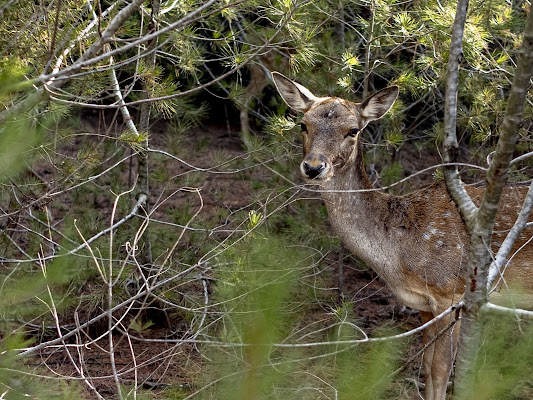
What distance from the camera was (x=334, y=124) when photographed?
5422 millimetres

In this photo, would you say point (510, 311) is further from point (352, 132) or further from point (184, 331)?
point (184, 331)

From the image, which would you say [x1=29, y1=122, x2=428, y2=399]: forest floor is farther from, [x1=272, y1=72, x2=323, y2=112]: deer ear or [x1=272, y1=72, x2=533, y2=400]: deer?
[x1=272, y1=72, x2=323, y2=112]: deer ear

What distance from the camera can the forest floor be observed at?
5461 millimetres

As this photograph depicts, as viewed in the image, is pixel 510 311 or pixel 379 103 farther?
pixel 379 103

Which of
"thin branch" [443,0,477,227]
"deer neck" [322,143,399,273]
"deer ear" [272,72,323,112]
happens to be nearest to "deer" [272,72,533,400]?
"deer neck" [322,143,399,273]

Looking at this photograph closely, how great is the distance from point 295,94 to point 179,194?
8.21 feet

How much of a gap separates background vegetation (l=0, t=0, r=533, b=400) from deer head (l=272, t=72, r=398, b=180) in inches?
9.0

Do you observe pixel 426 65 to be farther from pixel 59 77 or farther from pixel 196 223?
pixel 59 77

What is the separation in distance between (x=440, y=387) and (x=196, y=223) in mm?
2519

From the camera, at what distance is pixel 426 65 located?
5.60 metres

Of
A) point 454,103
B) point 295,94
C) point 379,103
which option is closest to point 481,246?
point 454,103

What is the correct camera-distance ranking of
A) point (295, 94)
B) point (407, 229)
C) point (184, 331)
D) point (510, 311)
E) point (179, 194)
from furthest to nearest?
1. point (179, 194)
2. point (184, 331)
3. point (295, 94)
4. point (407, 229)
5. point (510, 311)

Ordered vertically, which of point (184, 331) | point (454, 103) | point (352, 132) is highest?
point (454, 103)

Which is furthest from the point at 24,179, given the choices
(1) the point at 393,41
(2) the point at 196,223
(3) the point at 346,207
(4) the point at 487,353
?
(4) the point at 487,353
